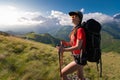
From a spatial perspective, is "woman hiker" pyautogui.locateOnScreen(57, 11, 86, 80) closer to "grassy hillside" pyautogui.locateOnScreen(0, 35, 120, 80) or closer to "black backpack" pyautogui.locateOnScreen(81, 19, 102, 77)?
"black backpack" pyautogui.locateOnScreen(81, 19, 102, 77)

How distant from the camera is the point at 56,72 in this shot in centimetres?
1631

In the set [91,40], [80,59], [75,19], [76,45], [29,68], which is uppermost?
[75,19]

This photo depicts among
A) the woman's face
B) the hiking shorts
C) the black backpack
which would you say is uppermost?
the woman's face

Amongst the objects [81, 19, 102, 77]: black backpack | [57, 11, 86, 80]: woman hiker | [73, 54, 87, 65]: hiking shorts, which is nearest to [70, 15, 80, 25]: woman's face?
[57, 11, 86, 80]: woman hiker

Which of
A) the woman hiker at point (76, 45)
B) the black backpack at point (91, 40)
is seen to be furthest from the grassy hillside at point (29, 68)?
the black backpack at point (91, 40)

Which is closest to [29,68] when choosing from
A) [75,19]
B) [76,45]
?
[75,19]

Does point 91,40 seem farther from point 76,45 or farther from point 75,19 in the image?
point 75,19

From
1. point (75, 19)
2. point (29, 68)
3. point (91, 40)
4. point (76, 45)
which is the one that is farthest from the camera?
point (29, 68)

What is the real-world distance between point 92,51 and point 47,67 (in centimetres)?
1007

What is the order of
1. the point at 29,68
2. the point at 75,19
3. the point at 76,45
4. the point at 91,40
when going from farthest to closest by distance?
1. the point at 29,68
2. the point at 75,19
3. the point at 91,40
4. the point at 76,45

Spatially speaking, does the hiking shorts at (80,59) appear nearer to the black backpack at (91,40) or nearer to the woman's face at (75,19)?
the black backpack at (91,40)

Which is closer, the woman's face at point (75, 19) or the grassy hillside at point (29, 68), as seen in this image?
the woman's face at point (75, 19)

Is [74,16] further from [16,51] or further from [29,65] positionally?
[16,51]

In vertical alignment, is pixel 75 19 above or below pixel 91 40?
above
